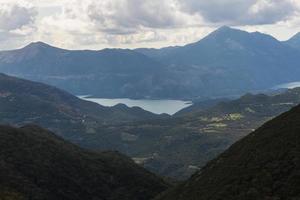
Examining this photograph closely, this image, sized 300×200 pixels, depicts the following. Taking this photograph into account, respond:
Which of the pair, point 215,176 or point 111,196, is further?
point 111,196

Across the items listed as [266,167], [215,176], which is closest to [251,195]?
[266,167]

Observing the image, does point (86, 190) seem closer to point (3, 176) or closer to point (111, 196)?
point (111, 196)

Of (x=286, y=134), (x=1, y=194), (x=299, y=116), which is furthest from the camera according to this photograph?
(x=1, y=194)

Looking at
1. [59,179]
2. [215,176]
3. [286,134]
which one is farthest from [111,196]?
[286,134]

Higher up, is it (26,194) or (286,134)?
(286,134)

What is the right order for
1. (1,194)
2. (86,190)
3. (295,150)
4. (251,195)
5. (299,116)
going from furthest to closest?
1. (86,190)
2. (1,194)
3. (299,116)
4. (295,150)
5. (251,195)

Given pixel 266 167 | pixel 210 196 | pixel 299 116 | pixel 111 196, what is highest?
pixel 299 116

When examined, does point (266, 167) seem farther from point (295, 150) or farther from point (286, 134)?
point (286, 134)
